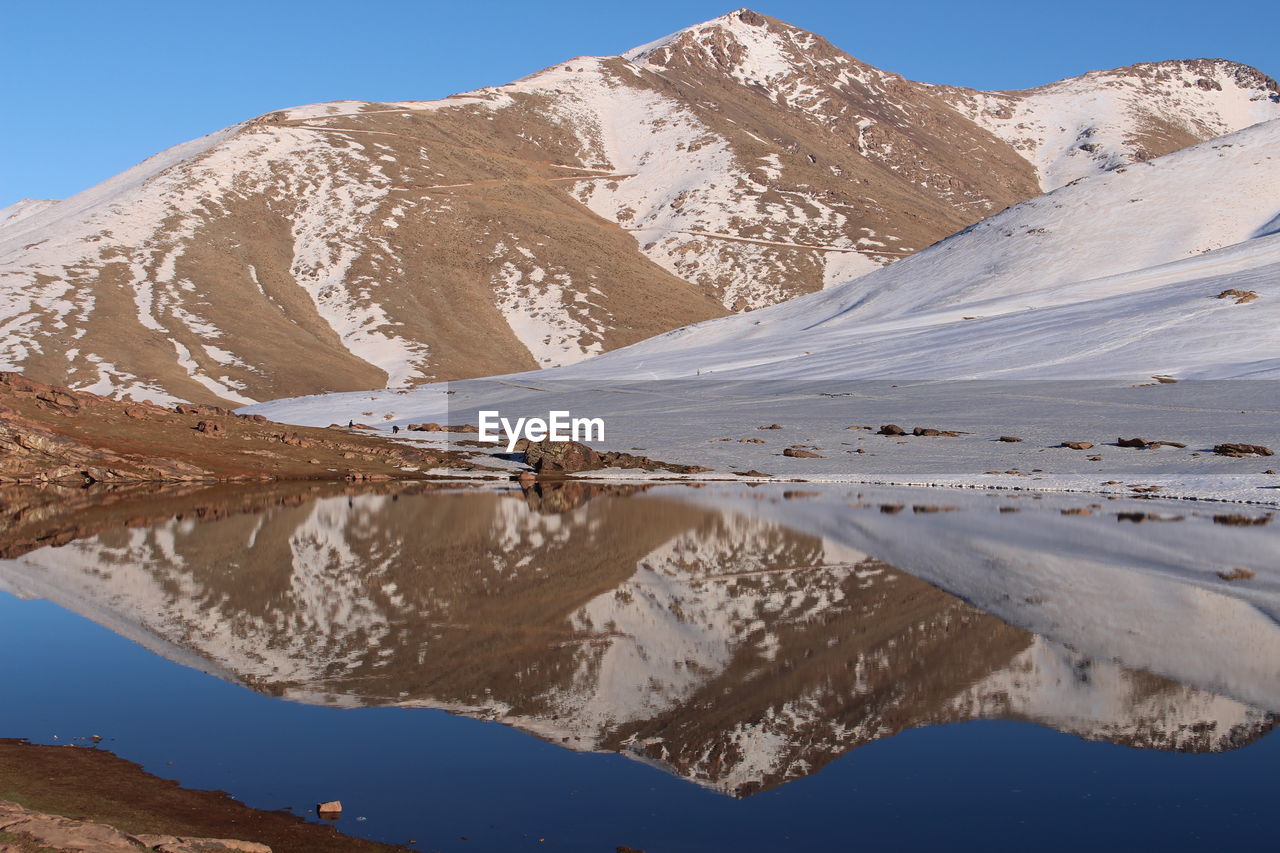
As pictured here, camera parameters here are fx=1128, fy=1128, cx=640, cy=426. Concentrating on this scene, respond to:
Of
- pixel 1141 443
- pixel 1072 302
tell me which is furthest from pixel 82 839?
pixel 1072 302

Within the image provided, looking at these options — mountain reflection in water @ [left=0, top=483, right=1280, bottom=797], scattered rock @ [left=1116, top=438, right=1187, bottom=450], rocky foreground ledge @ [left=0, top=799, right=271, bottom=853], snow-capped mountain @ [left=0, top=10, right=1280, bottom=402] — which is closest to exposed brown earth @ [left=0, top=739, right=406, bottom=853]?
rocky foreground ledge @ [left=0, top=799, right=271, bottom=853]

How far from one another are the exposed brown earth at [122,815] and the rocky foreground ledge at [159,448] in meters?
29.1

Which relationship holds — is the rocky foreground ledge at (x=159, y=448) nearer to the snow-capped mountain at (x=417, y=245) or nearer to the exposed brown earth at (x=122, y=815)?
the exposed brown earth at (x=122, y=815)

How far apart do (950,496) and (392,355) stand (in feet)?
263

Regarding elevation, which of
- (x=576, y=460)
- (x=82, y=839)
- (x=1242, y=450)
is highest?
(x=576, y=460)

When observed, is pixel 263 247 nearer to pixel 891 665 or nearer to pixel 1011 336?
pixel 1011 336

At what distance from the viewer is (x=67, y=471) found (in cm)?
3475

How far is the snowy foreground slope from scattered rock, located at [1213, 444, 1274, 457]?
0.43m

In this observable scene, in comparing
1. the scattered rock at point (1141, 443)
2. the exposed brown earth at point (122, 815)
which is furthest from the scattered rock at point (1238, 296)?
the exposed brown earth at point (122, 815)

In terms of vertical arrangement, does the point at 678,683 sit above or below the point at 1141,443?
below

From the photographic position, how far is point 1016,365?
59.9 m

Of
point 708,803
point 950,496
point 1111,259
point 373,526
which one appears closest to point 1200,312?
point 1111,259

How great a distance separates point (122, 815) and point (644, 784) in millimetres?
3527

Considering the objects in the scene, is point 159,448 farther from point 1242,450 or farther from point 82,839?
point 1242,450
